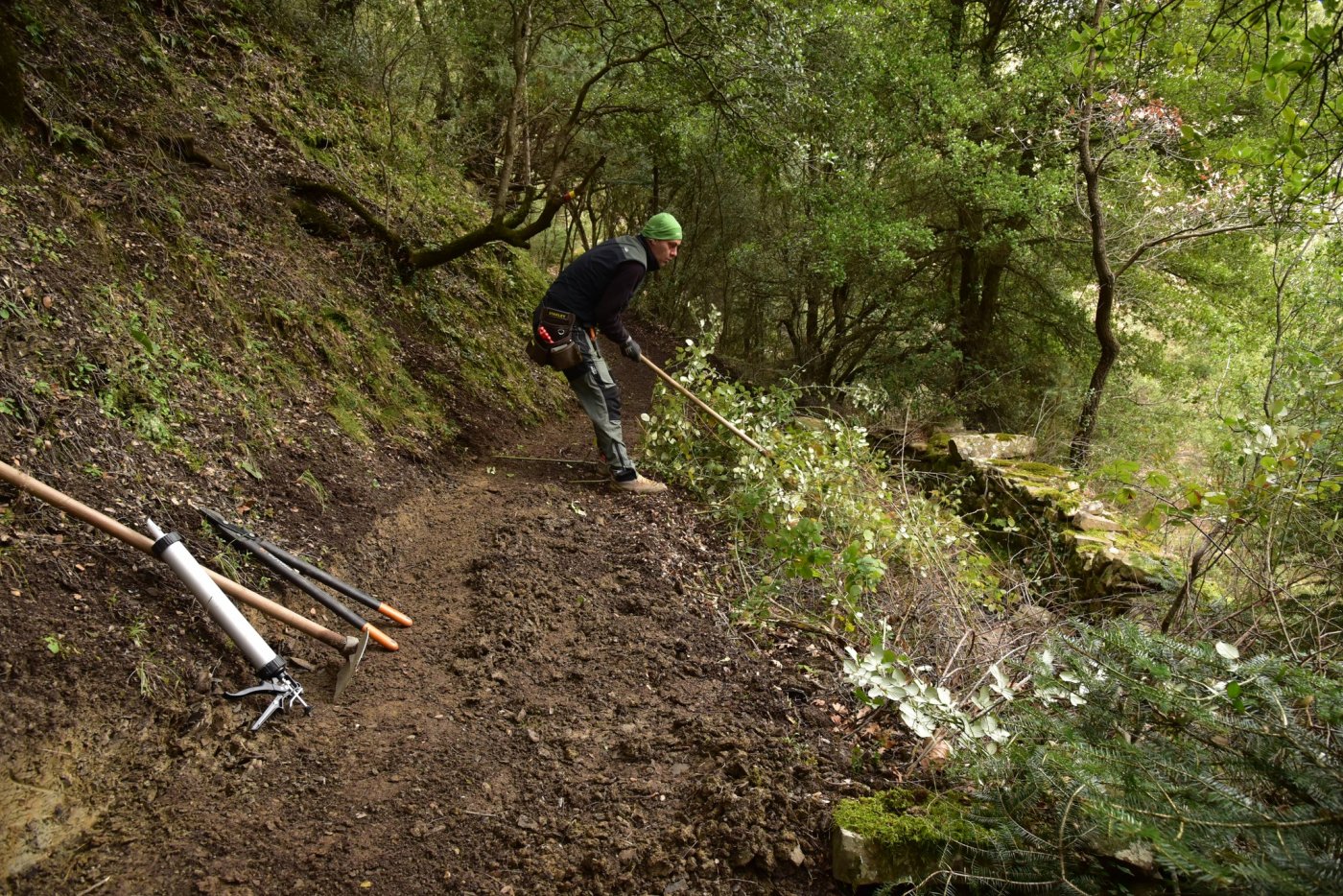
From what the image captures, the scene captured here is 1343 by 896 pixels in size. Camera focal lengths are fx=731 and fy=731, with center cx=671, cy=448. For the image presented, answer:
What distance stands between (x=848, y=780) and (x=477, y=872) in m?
1.43

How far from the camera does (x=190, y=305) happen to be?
491 cm

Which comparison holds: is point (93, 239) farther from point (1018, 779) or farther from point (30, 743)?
point (1018, 779)

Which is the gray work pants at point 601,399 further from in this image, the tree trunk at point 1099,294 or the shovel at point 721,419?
the tree trunk at point 1099,294

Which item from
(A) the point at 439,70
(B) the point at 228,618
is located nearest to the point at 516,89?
(A) the point at 439,70

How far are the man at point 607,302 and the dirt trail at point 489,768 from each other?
67.8 inches

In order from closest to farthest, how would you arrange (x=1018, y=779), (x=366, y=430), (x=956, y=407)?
(x=1018, y=779)
(x=366, y=430)
(x=956, y=407)

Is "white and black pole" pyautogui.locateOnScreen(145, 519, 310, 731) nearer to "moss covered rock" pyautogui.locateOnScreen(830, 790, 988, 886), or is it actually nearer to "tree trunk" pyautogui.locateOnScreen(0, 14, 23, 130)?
"moss covered rock" pyautogui.locateOnScreen(830, 790, 988, 886)

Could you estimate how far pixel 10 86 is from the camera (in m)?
4.53

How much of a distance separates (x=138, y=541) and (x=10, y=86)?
349cm

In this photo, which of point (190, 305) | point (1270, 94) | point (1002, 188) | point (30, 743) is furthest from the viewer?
point (1002, 188)

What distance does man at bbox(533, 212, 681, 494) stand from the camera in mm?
5746

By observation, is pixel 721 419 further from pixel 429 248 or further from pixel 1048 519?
pixel 429 248

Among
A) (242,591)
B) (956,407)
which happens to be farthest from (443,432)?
(956,407)

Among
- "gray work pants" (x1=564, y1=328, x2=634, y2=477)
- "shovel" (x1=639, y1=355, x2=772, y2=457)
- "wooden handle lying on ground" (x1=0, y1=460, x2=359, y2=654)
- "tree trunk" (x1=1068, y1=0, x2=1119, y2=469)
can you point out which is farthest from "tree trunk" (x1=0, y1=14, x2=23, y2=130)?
"tree trunk" (x1=1068, y1=0, x2=1119, y2=469)
